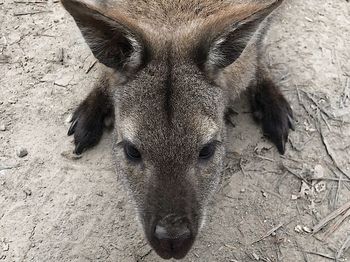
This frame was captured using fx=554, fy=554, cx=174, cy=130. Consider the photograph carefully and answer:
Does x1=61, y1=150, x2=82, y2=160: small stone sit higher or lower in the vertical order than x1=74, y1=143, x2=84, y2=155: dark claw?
lower

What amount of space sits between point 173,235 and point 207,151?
59cm

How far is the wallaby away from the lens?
3.16 meters

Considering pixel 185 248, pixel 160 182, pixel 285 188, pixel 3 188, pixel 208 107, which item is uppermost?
pixel 208 107

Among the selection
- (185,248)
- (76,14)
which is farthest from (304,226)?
(76,14)

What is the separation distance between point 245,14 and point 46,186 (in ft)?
6.70

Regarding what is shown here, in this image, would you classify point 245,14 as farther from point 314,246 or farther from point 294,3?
point 294,3

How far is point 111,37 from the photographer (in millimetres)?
3213

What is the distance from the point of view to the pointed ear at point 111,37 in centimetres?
296

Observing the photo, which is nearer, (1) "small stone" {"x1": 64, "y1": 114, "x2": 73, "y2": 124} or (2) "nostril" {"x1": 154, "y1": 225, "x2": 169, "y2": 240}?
(2) "nostril" {"x1": 154, "y1": 225, "x2": 169, "y2": 240}

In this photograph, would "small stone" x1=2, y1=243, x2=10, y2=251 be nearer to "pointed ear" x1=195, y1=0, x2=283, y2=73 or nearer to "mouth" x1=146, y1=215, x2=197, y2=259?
"mouth" x1=146, y1=215, x2=197, y2=259

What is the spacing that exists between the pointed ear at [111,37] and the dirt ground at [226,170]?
1.19 meters

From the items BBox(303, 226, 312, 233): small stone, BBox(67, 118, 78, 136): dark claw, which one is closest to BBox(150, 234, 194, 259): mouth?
BBox(303, 226, 312, 233): small stone

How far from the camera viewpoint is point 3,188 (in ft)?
13.9

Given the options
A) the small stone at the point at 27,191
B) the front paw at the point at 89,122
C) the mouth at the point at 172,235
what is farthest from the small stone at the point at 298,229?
the small stone at the point at 27,191
